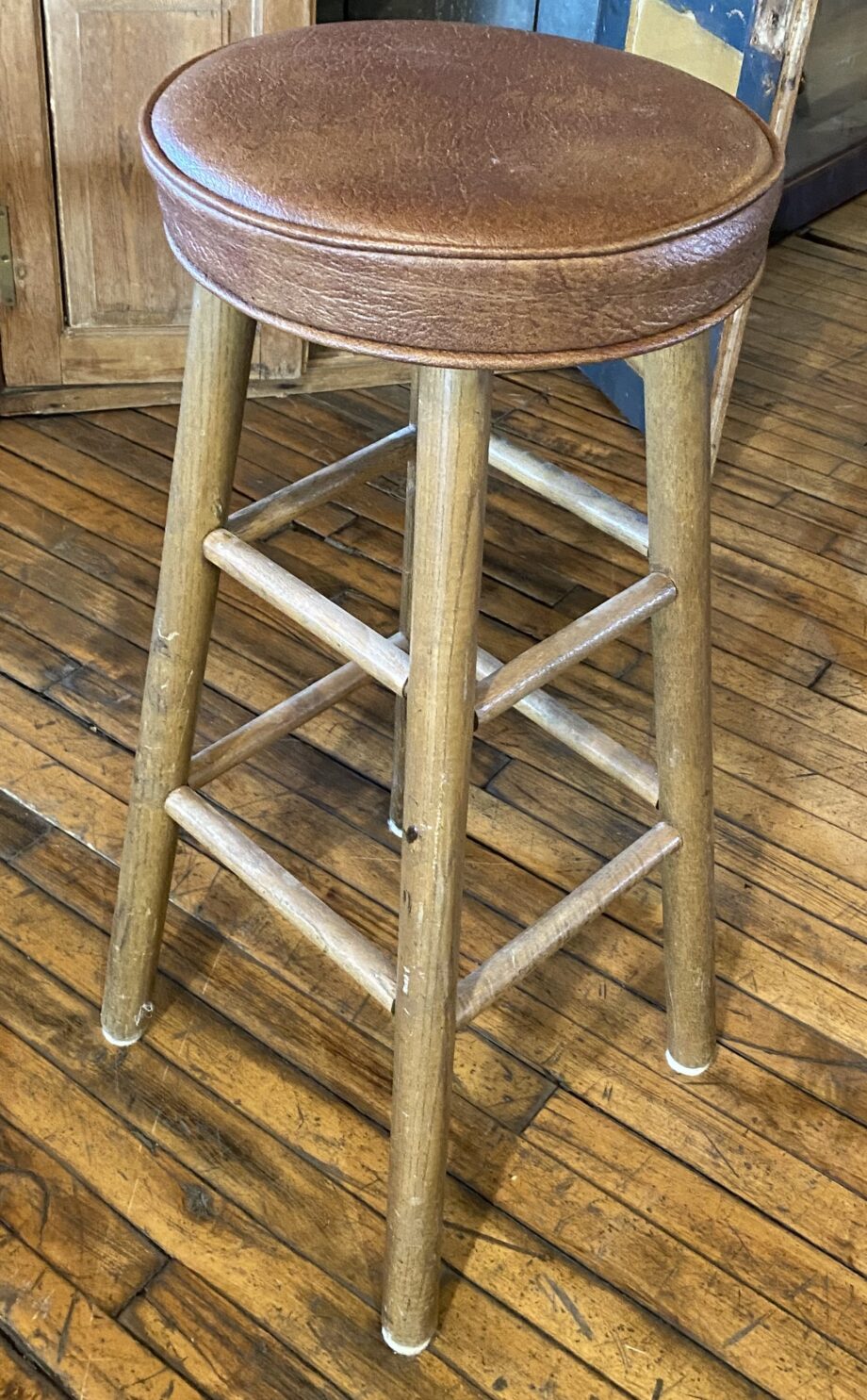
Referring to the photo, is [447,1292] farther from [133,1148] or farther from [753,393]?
[753,393]

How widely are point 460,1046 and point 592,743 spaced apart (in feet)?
1.41

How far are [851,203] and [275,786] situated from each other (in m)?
2.86

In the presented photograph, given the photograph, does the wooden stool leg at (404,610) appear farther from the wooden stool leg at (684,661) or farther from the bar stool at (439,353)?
the wooden stool leg at (684,661)

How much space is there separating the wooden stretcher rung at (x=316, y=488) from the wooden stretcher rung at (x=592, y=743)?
230mm

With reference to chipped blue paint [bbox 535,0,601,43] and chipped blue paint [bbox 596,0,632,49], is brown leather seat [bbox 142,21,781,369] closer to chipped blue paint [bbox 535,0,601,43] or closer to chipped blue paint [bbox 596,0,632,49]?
chipped blue paint [bbox 596,0,632,49]

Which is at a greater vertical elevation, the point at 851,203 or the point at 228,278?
the point at 228,278

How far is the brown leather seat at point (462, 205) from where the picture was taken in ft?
2.88

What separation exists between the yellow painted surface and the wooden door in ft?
1.99

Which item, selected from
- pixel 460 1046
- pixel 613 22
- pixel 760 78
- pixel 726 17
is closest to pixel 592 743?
pixel 460 1046

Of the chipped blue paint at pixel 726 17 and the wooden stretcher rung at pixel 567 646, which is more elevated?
the chipped blue paint at pixel 726 17

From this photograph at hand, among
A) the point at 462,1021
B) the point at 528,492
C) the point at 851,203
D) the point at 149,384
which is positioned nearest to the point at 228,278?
the point at 462,1021

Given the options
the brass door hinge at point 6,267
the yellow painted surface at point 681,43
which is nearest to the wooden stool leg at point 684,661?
the yellow painted surface at point 681,43

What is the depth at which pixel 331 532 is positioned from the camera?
7.78 ft

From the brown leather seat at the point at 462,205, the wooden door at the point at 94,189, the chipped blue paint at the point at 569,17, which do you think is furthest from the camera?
the chipped blue paint at the point at 569,17
